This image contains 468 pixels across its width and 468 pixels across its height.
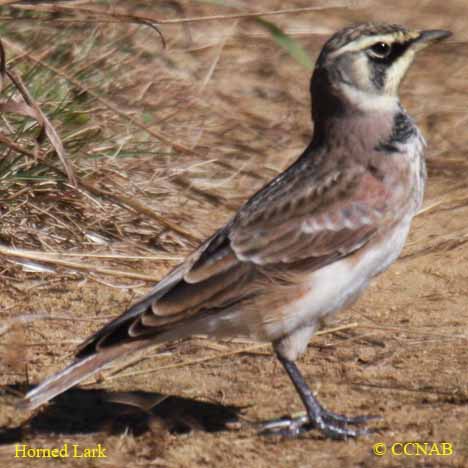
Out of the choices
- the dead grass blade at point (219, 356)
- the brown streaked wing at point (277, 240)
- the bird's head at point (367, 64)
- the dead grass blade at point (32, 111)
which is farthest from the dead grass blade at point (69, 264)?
the bird's head at point (367, 64)

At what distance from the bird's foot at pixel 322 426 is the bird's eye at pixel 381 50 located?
58.1 inches

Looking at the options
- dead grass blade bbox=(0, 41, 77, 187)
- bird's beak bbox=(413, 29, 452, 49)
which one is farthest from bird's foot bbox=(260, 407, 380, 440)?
bird's beak bbox=(413, 29, 452, 49)

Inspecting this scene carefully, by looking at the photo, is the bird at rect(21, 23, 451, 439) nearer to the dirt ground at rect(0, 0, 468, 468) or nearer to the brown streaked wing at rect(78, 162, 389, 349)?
the brown streaked wing at rect(78, 162, 389, 349)

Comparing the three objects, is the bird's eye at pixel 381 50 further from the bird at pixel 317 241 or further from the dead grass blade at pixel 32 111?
the dead grass blade at pixel 32 111

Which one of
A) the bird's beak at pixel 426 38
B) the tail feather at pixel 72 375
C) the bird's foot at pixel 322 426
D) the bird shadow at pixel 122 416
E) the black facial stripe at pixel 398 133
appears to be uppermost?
the bird's beak at pixel 426 38

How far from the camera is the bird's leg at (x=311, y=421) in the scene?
15.9 ft

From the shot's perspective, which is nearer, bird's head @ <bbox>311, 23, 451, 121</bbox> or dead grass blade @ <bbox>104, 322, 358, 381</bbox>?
bird's head @ <bbox>311, 23, 451, 121</bbox>

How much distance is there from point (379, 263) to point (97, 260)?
186cm

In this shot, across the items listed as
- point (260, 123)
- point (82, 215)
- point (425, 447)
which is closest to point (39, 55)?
point (82, 215)

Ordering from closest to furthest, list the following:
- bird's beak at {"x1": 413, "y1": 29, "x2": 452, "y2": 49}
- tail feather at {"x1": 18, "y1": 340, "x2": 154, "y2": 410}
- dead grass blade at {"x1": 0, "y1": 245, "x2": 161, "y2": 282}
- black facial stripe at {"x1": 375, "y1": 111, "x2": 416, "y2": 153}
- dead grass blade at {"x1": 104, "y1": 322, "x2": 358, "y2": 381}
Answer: tail feather at {"x1": 18, "y1": 340, "x2": 154, "y2": 410}
black facial stripe at {"x1": 375, "y1": 111, "x2": 416, "y2": 153}
bird's beak at {"x1": 413, "y1": 29, "x2": 452, "y2": 49}
dead grass blade at {"x1": 104, "y1": 322, "x2": 358, "y2": 381}
dead grass blade at {"x1": 0, "y1": 245, "x2": 161, "y2": 282}

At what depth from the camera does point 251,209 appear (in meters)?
5.08

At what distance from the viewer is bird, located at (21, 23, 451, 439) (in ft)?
15.6

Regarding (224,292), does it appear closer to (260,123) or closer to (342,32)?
(342,32)

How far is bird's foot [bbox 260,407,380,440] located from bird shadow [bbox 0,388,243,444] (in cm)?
21
